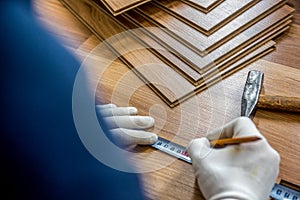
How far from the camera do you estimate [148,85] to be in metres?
0.89

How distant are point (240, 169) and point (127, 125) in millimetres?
248

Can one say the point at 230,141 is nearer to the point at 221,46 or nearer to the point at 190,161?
the point at 190,161

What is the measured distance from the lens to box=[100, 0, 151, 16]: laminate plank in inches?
38.1

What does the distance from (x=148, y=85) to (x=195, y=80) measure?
0.33 ft

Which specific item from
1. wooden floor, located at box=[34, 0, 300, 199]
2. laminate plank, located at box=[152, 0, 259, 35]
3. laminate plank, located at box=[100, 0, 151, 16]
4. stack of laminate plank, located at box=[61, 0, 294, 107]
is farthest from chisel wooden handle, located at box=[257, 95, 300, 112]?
laminate plank, located at box=[100, 0, 151, 16]

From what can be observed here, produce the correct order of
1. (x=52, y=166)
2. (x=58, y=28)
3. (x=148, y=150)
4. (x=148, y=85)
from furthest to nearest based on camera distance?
(x=58, y=28), (x=148, y=85), (x=148, y=150), (x=52, y=166)

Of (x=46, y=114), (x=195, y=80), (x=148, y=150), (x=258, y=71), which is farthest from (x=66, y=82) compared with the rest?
(x=258, y=71)

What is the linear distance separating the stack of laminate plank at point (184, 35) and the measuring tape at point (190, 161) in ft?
0.31

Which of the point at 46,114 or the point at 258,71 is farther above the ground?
the point at 46,114

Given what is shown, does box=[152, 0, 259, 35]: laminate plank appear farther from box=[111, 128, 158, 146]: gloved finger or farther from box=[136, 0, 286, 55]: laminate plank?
box=[111, 128, 158, 146]: gloved finger

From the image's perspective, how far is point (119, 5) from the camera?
38.3 inches

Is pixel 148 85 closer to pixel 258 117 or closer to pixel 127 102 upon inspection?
pixel 127 102

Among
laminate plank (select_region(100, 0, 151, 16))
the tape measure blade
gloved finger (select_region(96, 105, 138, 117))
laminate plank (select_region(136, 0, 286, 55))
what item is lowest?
the tape measure blade

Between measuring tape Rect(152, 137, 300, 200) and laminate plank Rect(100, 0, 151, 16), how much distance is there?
0.34 metres
